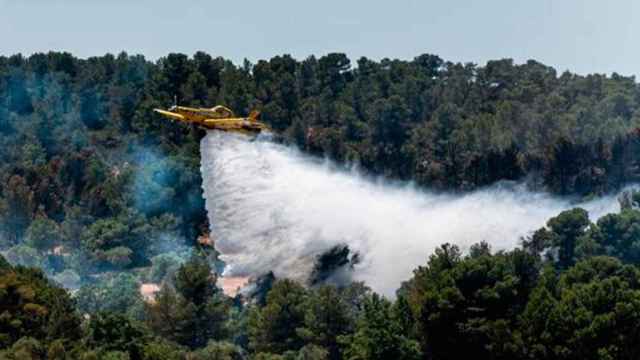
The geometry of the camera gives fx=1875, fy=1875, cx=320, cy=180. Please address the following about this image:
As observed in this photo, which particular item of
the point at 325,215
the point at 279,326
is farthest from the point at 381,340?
the point at 325,215

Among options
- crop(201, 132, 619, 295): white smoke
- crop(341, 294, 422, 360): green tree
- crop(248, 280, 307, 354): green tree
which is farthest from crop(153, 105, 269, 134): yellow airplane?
crop(341, 294, 422, 360): green tree

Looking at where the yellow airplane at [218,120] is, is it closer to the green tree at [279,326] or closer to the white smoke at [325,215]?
the white smoke at [325,215]

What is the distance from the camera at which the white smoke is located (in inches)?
4109

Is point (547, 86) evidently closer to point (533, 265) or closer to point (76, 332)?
point (533, 265)

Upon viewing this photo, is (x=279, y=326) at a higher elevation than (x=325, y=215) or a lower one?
lower

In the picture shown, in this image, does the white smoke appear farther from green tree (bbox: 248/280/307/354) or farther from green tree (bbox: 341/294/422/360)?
green tree (bbox: 341/294/422/360)

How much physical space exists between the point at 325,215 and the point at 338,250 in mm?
3446

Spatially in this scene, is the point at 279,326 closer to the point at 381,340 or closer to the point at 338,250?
the point at 381,340

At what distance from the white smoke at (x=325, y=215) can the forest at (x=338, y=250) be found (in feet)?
9.16

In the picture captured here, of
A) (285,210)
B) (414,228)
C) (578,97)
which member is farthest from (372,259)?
(578,97)

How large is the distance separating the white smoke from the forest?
279 centimetres

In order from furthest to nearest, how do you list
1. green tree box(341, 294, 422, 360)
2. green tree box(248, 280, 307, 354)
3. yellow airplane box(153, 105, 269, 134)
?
green tree box(248, 280, 307, 354), yellow airplane box(153, 105, 269, 134), green tree box(341, 294, 422, 360)

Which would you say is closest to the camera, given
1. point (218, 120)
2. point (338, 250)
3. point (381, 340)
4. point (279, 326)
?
point (381, 340)

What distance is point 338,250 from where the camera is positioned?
117m
